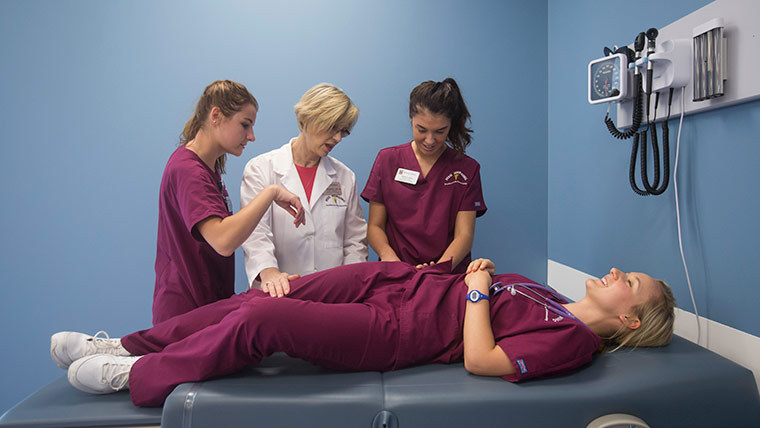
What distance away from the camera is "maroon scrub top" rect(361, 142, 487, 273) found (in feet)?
6.57

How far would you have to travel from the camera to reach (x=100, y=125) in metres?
2.34

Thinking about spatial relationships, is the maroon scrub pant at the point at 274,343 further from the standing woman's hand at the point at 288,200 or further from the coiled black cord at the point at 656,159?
the coiled black cord at the point at 656,159

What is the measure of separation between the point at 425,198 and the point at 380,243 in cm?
27

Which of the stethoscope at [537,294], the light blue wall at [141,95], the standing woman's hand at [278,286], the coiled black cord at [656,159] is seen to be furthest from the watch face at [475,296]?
the light blue wall at [141,95]

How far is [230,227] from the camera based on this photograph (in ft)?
4.50

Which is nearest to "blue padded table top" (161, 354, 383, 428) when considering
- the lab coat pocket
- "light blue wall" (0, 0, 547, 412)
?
the lab coat pocket

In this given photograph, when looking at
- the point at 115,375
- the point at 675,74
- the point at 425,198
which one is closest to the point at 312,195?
the point at 425,198

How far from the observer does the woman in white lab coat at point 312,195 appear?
177 centimetres

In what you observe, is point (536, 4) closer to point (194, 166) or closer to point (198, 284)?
point (194, 166)

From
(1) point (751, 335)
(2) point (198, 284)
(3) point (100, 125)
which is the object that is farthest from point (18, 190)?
(1) point (751, 335)

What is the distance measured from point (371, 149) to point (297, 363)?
1.33 meters

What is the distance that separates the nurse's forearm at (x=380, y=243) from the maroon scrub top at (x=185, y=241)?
0.62 metres

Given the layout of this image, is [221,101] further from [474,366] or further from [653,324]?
[653,324]

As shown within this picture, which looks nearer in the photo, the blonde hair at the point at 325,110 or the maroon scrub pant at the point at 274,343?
the maroon scrub pant at the point at 274,343
